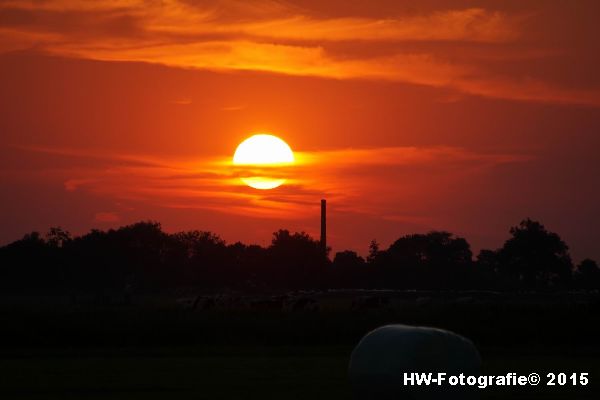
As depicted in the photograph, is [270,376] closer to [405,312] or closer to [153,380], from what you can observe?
[153,380]

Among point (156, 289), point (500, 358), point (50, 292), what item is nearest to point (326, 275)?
point (156, 289)

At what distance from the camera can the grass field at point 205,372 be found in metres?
26.6

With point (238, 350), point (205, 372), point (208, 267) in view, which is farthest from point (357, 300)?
point (208, 267)

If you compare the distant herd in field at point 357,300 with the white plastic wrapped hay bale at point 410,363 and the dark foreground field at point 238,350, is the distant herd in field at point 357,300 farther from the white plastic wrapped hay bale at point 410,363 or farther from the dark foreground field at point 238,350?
the white plastic wrapped hay bale at point 410,363

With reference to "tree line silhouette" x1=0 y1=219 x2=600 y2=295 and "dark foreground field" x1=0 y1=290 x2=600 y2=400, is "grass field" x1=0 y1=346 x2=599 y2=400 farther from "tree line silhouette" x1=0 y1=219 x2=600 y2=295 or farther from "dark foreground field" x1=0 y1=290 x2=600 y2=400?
"tree line silhouette" x1=0 y1=219 x2=600 y2=295

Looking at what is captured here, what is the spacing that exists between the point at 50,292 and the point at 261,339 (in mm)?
91897

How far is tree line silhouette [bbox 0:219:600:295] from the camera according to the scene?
147500 mm

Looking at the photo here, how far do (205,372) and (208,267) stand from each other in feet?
467

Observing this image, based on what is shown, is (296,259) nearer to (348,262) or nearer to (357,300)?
(348,262)

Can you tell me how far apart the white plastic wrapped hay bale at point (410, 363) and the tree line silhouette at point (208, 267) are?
118207 mm

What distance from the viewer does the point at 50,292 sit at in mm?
136375

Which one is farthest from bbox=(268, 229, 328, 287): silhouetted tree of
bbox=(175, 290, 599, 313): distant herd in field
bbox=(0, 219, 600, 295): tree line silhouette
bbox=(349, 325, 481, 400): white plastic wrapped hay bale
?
bbox=(349, 325, 481, 400): white plastic wrapped hay bale

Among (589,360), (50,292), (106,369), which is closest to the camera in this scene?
(106,369)

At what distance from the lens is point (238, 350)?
4422 cm
